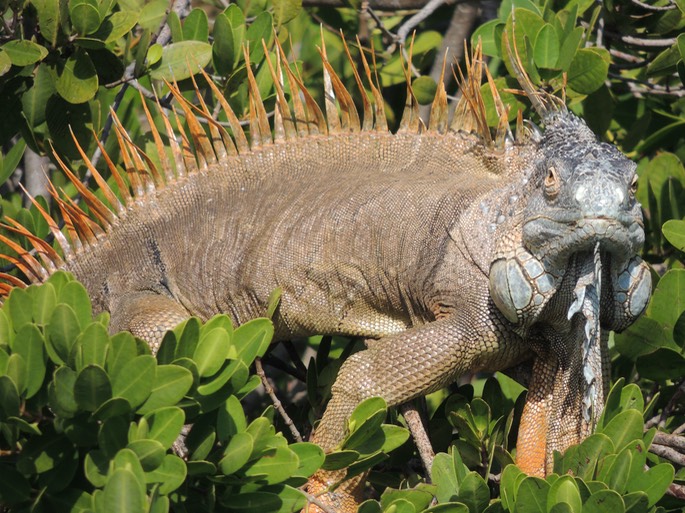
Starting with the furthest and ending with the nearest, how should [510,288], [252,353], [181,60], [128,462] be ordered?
[181,60]
[510,288]
[252,353]
[128,462]

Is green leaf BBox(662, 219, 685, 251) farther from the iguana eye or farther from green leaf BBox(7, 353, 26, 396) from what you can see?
green leaf BBox(7, 353, 26, 396)

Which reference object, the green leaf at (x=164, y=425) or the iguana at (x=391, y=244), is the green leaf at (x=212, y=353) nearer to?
the green leaf at (x=164, y=425)

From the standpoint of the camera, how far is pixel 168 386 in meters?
2.73

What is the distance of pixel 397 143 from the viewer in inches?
171

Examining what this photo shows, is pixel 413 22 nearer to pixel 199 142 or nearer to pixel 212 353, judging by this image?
pixel 199 142

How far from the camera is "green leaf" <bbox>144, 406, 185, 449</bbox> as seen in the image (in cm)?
271

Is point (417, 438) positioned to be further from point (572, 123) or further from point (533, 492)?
point (572, 123)

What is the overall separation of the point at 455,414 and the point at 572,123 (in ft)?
3.45

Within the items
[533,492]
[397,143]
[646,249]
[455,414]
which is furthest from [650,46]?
[533,492]

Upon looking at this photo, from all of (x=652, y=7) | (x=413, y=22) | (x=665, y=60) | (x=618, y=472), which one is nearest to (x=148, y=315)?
(x=618, y=472)

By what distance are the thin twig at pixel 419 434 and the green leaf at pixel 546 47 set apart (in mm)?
1482

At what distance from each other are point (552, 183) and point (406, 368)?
799mm

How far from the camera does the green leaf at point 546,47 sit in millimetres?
4387

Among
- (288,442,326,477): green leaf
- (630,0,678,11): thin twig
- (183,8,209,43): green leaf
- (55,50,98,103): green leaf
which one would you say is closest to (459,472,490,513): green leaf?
(288,442,326,477): green leaf
